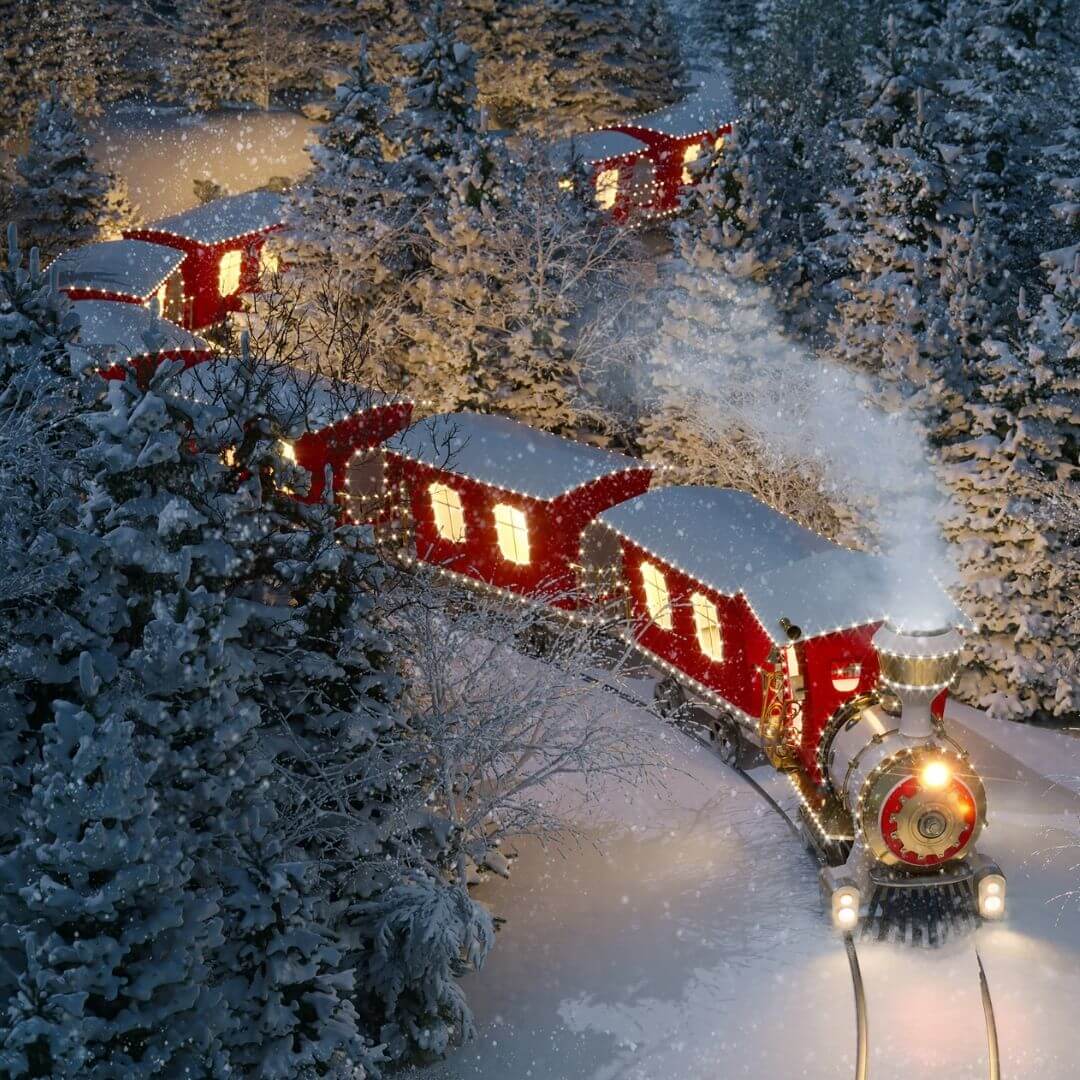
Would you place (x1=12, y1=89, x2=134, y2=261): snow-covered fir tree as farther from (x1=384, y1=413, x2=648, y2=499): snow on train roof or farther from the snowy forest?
(x1=384, y1=413, x2=648, y2=499): snow on train roof

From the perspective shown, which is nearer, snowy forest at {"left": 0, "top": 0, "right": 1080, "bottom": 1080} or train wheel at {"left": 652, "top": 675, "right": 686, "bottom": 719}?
snowy forest at {"left": 0, "top": 0, "right": 1080, "bottom": 1080}

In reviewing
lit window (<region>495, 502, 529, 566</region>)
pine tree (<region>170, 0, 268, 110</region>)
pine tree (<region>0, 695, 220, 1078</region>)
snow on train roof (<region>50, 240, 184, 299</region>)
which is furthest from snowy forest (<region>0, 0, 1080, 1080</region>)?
pine tree (<region>170, 0, 268, 110</region>)

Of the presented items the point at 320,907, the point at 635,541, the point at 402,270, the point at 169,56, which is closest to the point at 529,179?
the point at 402,270

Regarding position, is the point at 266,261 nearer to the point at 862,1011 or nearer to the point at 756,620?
the point at 756,620

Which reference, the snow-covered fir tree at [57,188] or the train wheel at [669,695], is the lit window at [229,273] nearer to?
the snow-covered fir tree at [57,188]

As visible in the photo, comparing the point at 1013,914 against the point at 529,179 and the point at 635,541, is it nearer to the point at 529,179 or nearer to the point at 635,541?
the point at 635,541

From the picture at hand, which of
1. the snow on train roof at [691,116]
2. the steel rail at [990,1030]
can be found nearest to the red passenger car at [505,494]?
the steel rail at [990,1030]

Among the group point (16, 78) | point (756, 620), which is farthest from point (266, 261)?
point (756, 620)
